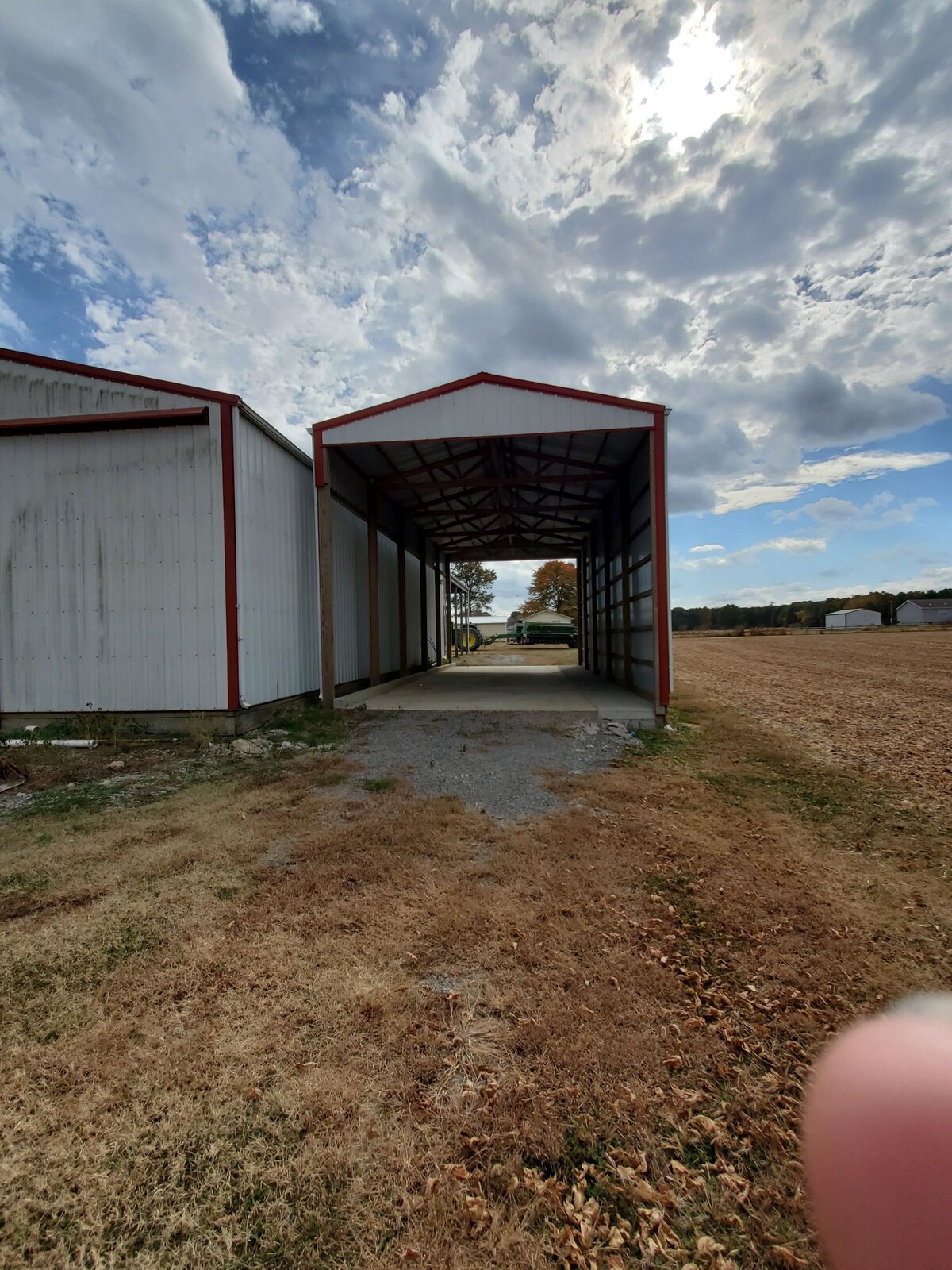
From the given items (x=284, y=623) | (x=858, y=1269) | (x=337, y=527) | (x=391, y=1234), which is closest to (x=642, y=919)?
(x=858, y=1269)

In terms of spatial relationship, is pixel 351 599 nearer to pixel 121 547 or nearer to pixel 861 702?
pixel 121 547

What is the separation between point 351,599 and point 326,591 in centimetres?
205

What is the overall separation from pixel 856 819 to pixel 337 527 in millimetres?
9020

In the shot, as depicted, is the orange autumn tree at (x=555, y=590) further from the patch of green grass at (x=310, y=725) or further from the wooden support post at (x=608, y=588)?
the patch of green grass at (x=310, y=725)

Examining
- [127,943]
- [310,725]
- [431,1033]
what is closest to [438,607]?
[310,725]

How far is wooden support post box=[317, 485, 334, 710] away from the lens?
29.8 feet

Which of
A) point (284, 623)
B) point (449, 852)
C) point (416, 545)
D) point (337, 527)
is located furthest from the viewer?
point (416, 545)

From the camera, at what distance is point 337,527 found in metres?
10.6

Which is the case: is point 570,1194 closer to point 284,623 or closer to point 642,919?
point 642,919

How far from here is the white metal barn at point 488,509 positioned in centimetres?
843

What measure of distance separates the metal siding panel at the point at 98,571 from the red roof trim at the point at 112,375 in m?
0.47

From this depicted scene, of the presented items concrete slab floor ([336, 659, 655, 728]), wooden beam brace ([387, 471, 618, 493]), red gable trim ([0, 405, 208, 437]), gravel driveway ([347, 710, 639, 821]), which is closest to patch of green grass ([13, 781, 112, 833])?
gravel driveway ([347, 710, 639, 821])

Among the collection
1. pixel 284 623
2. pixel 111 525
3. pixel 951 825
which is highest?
A: pixel 111 525

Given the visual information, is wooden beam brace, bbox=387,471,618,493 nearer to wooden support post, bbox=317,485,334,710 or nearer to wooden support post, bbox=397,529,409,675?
Result: wooden support post, bbox=317,485,334,710
